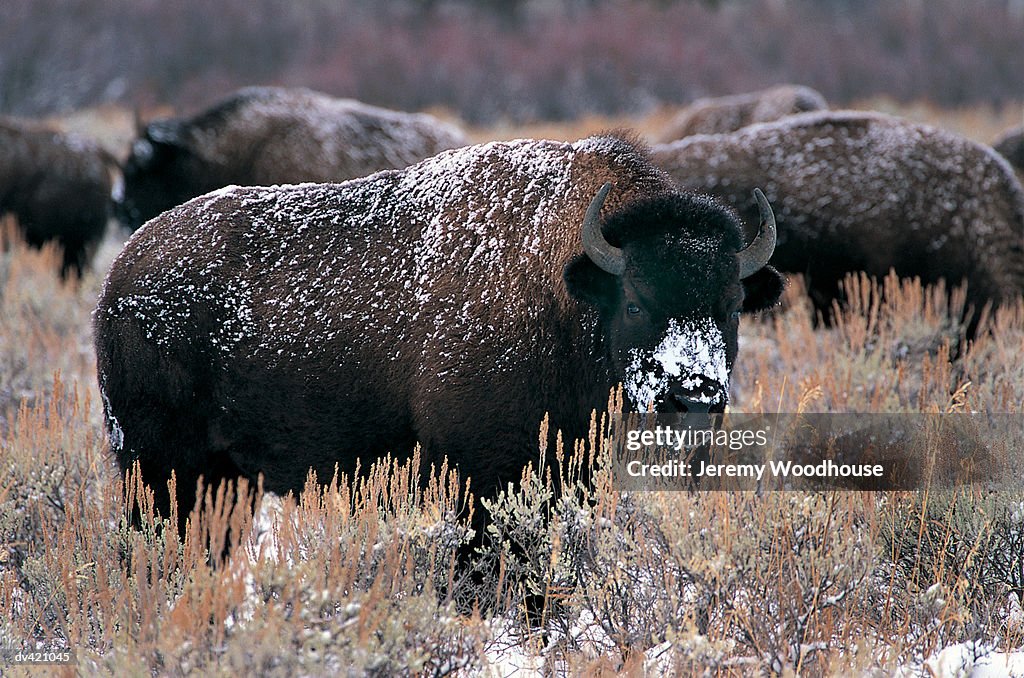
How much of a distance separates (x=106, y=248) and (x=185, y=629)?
12.7 metres

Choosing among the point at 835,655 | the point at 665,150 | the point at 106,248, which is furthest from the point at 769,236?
the point at 106,248

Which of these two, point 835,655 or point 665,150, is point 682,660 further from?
point 665,150

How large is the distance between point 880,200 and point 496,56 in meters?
25.9

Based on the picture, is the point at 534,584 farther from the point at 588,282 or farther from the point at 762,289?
the point at 762,289

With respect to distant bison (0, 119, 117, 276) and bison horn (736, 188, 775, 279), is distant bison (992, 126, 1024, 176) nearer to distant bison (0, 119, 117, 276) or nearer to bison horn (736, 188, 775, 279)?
bison horn (736, 188, 775, 279)

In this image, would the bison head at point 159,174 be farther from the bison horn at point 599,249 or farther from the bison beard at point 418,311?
the bison horn at point 599,249

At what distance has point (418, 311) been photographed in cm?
453

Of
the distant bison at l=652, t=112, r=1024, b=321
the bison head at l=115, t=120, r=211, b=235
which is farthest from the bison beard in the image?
the bison head at l=115, t=120, r=211, b=235

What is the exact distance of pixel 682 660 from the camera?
354cm

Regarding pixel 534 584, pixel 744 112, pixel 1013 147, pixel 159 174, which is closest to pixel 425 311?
pixel 534 584

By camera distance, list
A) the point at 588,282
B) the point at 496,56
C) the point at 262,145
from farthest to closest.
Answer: the point at 496,56, the point at 262,145, the point at 588,282

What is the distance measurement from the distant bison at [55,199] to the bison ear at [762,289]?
9.50 metres

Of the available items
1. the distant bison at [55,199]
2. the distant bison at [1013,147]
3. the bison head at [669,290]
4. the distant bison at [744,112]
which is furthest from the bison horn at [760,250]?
the distant bison at [55,199]

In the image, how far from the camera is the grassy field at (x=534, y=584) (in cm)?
329
